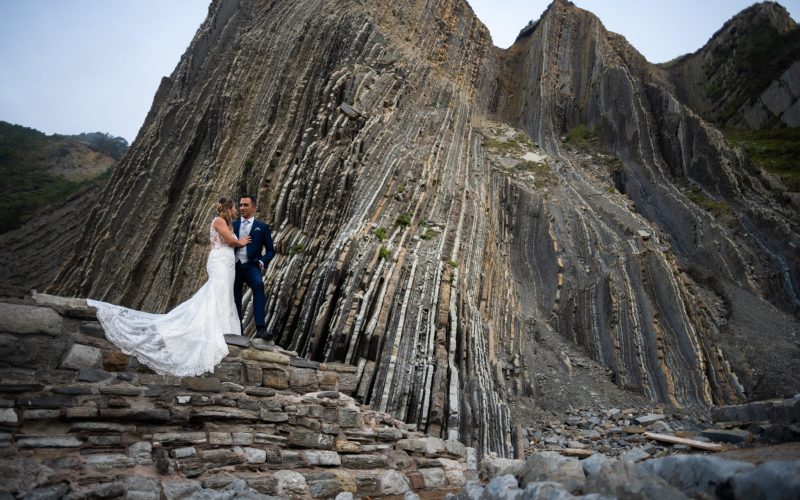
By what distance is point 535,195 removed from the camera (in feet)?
53.5

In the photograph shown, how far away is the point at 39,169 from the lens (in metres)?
43.4

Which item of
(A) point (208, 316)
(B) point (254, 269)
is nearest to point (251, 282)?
(B) point (254, 269)

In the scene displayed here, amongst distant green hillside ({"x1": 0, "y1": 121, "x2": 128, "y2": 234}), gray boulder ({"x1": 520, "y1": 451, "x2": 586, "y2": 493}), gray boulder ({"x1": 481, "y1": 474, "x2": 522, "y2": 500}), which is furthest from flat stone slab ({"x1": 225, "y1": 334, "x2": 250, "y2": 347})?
distant green hillside ({"x1": 0, "y1": 121, "x2": 128, "y2": 234})

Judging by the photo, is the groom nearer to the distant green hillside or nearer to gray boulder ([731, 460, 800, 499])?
gray boulder ([731, 460, 800, 499])

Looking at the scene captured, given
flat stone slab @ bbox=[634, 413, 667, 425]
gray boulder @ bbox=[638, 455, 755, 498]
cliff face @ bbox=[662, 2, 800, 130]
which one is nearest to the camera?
gray boulder @ bbox=[638, 455, 755, 498]

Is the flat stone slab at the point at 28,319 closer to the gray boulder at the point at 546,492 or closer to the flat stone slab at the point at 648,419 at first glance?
the gray boulder at the point at 546,492

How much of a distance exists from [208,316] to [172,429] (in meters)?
1.49

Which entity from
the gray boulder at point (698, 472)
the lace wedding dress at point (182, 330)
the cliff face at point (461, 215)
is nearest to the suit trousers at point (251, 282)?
the lace wedding dress at point (182, 330)

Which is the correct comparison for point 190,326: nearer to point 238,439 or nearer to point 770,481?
point 238,439

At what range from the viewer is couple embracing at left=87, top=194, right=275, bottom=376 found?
5.19 m

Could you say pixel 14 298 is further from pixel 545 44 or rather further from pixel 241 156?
pixel 545 44

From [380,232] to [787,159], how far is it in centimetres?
1633

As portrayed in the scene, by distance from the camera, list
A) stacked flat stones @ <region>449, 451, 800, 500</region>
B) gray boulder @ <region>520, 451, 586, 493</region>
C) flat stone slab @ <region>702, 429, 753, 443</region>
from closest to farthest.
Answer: stacked flat stones @ <region>449, 451, 800, 500</region>, gray boulder @ <region>520, 451, 586, 493</region>, flat stone slab @ <region>702, 429, 753, 443</region>

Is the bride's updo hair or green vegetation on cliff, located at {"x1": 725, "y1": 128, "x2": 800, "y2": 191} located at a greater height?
green vegetation on cliff, located at {"x1": 725, "y1": 128, "x2": 800, "y2": 191}
